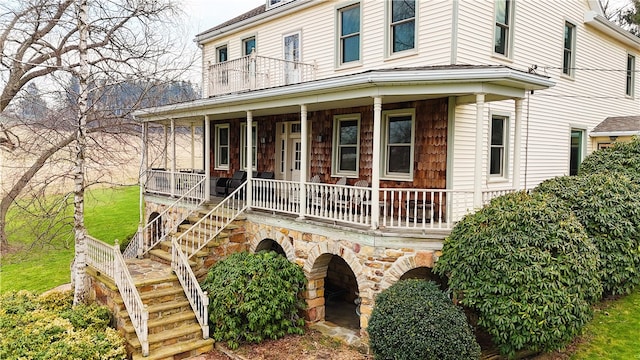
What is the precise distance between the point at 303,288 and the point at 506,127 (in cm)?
672

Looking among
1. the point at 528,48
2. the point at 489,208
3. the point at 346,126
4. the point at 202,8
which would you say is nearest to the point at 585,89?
the point at 528,48

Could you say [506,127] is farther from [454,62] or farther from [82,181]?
[82,181]

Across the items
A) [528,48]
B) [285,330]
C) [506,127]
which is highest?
[528,48]

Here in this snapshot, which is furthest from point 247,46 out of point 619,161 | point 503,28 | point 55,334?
point 619,161

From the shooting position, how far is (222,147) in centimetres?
1620

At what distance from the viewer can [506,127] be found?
36.0ft

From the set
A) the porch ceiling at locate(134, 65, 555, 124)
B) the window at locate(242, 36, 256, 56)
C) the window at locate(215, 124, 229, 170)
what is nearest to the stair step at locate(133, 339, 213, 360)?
the porch ceiling at locate(134, 65, 555, 124)

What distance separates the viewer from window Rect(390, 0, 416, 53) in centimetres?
1011

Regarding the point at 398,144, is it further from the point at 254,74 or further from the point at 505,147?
the point at 254,74

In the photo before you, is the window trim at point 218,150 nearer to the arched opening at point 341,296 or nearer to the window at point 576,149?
the arched opening at point 341,296

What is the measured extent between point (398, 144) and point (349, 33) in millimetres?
3655

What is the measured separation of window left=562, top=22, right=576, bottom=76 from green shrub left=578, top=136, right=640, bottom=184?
329 centimetres

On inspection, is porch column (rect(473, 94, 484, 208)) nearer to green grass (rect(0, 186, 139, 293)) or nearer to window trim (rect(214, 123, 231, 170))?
green grass (rect(0, 186, 139, 293))

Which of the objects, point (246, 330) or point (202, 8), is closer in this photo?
point (246, 330)
